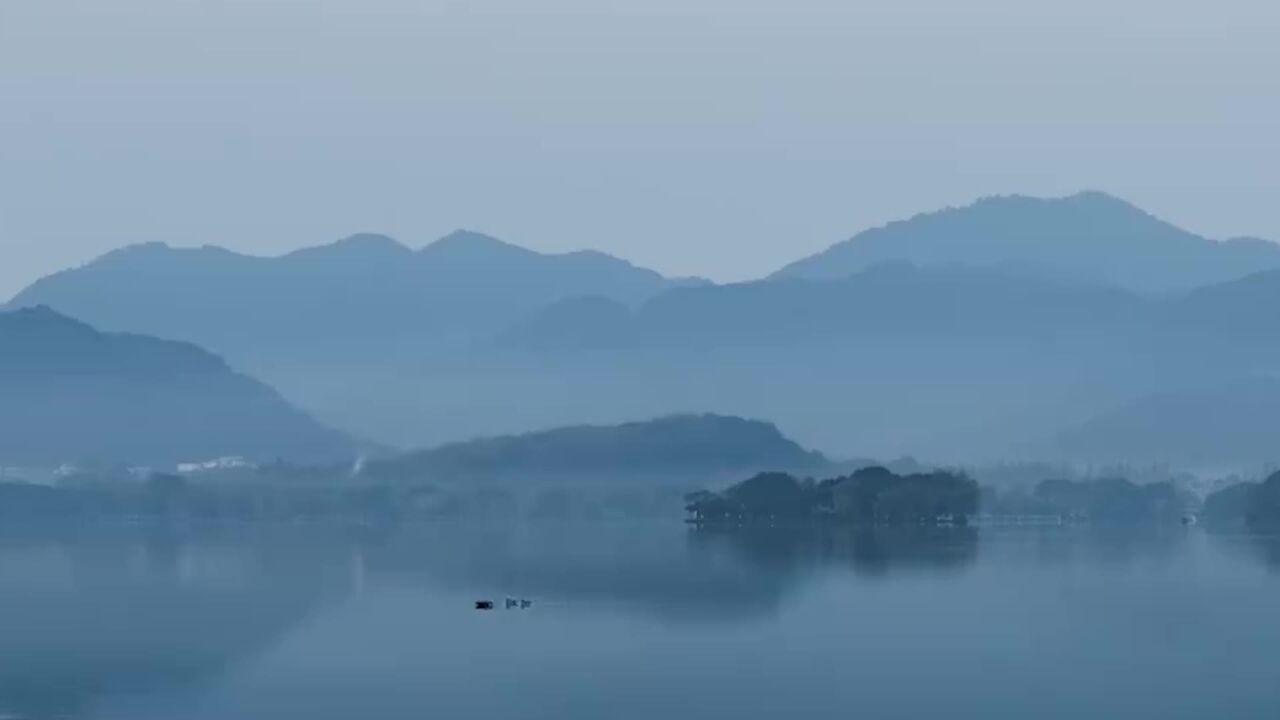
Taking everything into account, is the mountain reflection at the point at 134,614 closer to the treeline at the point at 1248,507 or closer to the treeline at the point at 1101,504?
the treeline at the point at 1248,507

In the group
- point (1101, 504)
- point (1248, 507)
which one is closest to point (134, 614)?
point (1248, 507)

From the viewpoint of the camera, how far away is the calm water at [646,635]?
45219 mm

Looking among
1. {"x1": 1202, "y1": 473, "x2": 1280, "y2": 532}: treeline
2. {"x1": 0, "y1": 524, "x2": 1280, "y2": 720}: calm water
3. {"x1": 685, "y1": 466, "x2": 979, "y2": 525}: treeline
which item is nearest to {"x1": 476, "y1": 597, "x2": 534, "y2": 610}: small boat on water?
{"x1": 0, "y1": 524, "x2": 1280, "y2": 720}: calm water

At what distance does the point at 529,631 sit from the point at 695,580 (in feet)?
59.9

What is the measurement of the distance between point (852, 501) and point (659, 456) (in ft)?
217

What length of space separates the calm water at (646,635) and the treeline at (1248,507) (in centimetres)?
3790

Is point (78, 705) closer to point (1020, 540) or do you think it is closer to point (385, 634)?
point (385, 634)

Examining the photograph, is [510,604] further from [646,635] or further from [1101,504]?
[1101,504]

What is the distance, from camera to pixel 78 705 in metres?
43.6

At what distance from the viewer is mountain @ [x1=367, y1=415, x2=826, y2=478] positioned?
191m

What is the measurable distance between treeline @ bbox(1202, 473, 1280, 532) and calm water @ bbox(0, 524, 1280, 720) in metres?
37.9

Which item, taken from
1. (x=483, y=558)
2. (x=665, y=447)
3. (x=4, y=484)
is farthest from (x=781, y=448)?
(x=483, y=558)

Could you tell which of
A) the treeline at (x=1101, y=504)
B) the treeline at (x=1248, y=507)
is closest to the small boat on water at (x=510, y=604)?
the treeline at (x=1248, y=507)

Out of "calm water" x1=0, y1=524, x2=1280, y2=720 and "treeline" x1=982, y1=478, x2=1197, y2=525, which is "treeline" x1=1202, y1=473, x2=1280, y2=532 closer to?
"treeline" x1=982, y1=478, x2=1197, y2=525
